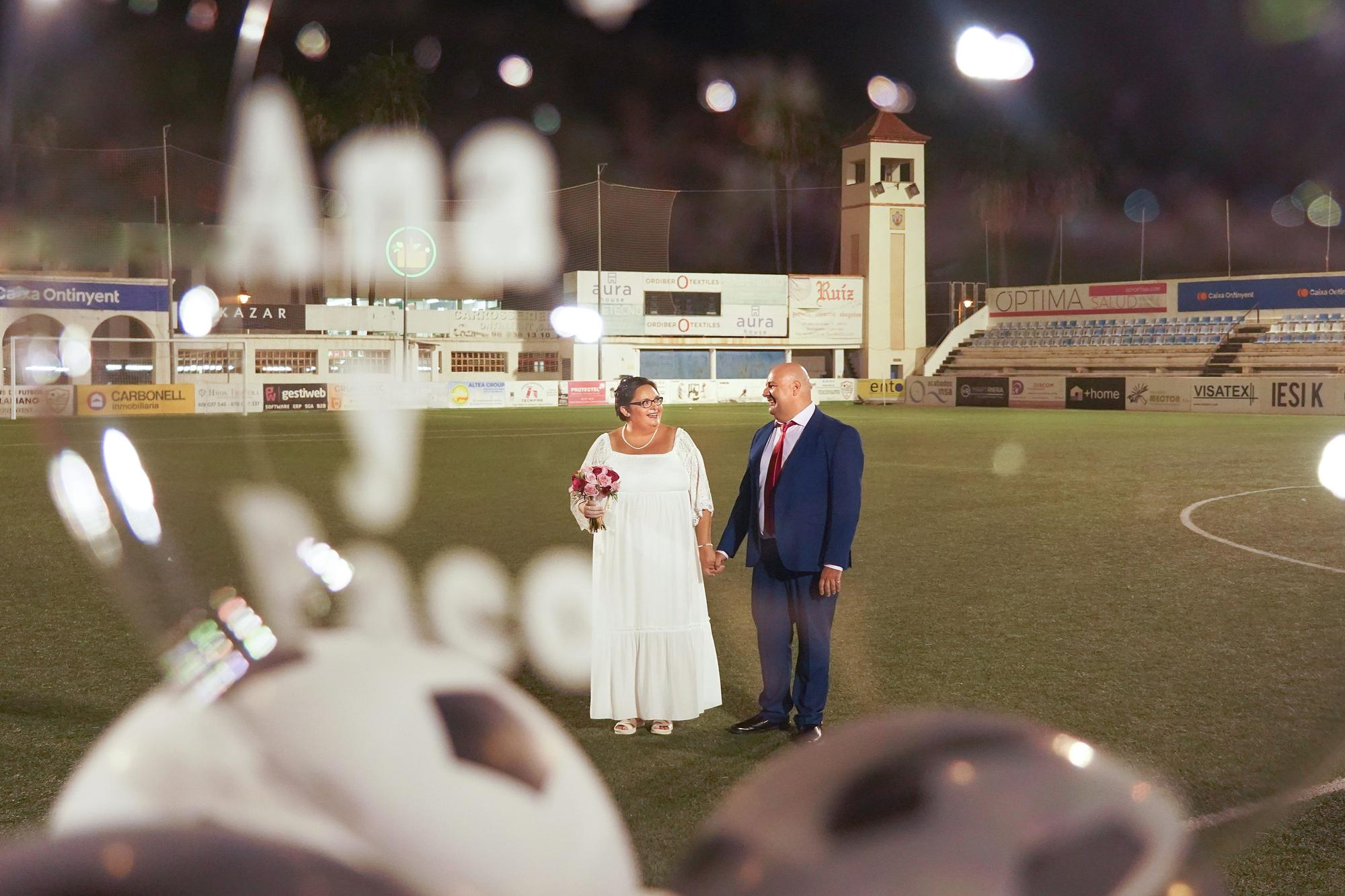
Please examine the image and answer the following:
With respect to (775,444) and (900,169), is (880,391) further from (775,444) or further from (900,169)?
(775,444)

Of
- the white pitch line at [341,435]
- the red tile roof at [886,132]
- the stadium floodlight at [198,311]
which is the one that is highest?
the red tile roof at [886,132]

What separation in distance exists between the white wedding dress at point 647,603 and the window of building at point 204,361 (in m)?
39.9

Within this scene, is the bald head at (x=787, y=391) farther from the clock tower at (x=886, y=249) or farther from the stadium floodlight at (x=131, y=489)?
the clock tower at (x=886, y=249)

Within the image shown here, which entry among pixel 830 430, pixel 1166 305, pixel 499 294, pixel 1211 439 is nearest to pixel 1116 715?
pixel 830 430

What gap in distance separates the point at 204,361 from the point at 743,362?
2976 cm

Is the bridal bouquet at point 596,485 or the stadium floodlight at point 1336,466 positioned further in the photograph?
the bridal bouquet at point 596,485

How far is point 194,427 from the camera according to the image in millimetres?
31078

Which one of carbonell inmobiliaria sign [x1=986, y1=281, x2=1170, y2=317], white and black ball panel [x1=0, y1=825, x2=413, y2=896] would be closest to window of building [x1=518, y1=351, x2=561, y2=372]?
carbonell inmobiliaria sign [x1=986, y1=281, x2=1170, y2=317]

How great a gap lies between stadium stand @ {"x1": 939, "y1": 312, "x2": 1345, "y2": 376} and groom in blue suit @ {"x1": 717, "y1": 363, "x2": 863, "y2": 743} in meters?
46.7

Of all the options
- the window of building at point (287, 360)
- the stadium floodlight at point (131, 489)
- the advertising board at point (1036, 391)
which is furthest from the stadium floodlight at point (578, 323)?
the stadium floodlight at point (131, 489)

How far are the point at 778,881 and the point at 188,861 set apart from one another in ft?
1.09

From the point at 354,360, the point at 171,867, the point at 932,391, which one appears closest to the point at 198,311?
the point at 171,867

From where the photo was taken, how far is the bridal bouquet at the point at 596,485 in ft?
18.0

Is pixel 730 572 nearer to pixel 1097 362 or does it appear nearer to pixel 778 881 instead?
pixel 778 881
